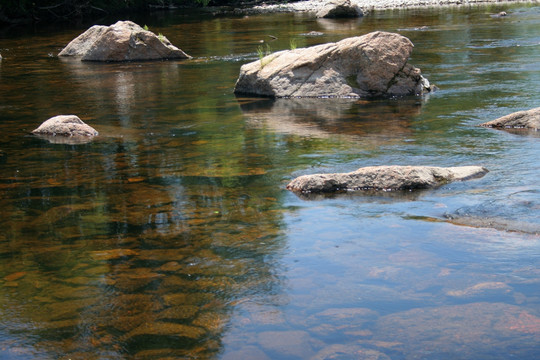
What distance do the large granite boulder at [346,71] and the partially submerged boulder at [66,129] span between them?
3.93 metres

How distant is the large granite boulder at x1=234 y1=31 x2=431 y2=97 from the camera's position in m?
13.0

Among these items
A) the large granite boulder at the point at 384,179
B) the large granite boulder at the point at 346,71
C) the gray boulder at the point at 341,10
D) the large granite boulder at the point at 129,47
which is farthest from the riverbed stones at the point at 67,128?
the gray boulder at the point at 341,10

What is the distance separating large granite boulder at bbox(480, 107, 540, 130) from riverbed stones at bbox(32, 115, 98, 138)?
6.23m

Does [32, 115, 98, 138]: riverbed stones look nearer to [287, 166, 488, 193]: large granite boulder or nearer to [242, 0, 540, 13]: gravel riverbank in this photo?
[287, 166, 488, 193]: large granite boulder

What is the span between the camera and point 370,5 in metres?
39.7

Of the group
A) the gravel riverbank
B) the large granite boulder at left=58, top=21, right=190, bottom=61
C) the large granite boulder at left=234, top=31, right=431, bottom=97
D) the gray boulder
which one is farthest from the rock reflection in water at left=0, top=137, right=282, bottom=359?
the gravel riverbank

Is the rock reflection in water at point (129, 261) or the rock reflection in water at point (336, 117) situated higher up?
the rock reflection in water at point (336, 117)

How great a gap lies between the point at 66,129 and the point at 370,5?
103 feet

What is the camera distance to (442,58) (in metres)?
17.3

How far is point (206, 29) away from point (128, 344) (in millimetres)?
26949

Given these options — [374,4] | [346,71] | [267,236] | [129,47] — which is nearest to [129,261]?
[267,236]

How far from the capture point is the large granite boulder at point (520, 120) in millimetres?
9773

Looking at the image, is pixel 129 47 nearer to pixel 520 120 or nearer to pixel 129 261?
pixel 520 120

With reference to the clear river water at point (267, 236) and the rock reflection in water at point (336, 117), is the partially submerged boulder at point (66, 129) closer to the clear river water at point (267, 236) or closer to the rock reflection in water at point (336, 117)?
the clear river water at point (267, 236)
